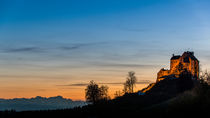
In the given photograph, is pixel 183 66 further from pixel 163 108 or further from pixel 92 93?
pixel 163 108

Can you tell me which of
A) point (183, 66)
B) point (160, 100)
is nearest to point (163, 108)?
point (160, 100)

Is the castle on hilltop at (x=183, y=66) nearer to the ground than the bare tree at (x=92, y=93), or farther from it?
farther from it

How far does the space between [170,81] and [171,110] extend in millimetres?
98581

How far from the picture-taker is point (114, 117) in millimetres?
67875

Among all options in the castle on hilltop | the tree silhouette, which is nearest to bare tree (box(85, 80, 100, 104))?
the tree silhouette

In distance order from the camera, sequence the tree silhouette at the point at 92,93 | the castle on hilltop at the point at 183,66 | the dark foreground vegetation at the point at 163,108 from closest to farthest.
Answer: the dark foreground vegetation at the point at 163,108, the tree silhouette at the point at 92,93, the castle on hilltop at the point at 183,66

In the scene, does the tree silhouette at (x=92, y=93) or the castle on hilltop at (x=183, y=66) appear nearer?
the tree silhouette at (x=92, y=93)

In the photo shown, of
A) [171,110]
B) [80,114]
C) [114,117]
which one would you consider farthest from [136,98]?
[171,110]

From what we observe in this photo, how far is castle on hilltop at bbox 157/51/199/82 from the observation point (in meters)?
155

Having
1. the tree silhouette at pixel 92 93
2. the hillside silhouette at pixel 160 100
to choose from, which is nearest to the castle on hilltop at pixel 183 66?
the hillside silhouette at pixel 160 100

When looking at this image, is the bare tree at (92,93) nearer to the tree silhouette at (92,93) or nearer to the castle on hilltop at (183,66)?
the tree silhouette at (92,93)

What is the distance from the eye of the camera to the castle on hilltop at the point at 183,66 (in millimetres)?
155387

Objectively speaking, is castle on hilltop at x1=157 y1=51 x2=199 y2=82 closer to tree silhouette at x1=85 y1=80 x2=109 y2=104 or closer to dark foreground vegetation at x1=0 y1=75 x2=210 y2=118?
dark foreground vegetation at x1=0 y1=75 x2=210 y2=118

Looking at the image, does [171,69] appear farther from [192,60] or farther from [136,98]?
[136,98]
